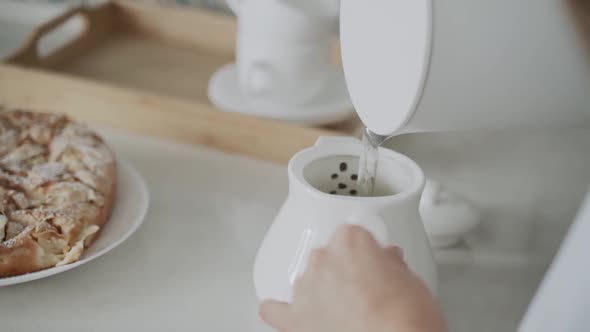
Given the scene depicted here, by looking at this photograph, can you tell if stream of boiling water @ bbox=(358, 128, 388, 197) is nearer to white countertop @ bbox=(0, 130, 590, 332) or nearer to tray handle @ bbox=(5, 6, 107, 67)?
white countertop @ bbox=(0, 130, 590, 332)

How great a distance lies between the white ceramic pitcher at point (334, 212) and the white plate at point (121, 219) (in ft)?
0.52

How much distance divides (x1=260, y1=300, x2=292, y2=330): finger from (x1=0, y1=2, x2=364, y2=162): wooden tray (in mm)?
409

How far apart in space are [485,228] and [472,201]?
0.06 meters

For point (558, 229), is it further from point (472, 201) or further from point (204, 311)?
point (204, 311)

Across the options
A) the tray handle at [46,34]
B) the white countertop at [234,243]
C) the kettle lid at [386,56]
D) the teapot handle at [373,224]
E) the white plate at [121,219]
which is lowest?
the white countertop at [234,243]

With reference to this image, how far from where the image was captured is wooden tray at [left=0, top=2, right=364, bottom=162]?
97 cm

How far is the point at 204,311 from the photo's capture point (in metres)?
0.71

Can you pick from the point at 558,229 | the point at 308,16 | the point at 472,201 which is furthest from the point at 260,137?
the point at 558,229

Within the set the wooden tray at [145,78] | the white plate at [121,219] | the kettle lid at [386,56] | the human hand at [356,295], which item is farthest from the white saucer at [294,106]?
the human hand at [356,295]

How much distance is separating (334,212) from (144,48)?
75cm

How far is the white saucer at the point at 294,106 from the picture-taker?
3.27ft

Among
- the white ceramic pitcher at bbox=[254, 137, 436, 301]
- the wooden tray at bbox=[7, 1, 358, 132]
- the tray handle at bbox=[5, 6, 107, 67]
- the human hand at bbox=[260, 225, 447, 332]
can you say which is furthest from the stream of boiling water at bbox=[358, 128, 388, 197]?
the tray handle at bbox=[5, 6, 107, 67]

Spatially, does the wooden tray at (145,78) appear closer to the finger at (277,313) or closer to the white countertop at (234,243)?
the white countertop at (234,243)

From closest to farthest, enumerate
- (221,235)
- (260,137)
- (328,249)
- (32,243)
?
1. (328,249)
2. (32,243)
3. (221,235)
4. (260,137)
